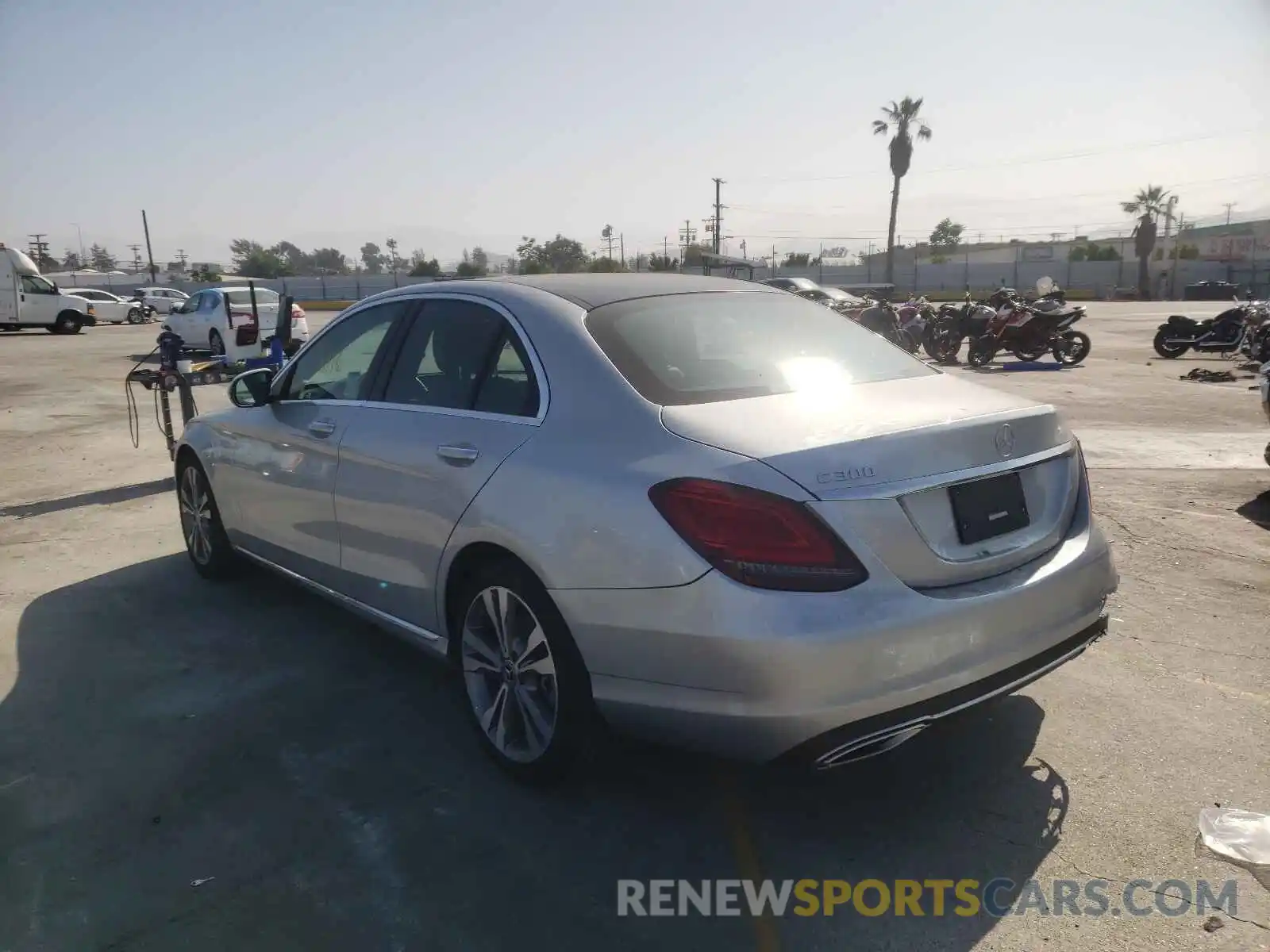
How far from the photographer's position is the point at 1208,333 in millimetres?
17703

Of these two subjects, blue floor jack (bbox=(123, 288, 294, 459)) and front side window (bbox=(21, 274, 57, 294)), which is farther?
front side window (bbox=(21, 274, 57, 294))

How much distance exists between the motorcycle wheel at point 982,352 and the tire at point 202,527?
14.8 meters

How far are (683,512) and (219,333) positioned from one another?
22589mm

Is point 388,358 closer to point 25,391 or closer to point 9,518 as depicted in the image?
point 9,518

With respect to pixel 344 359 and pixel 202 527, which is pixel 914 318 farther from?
pixel 344 359

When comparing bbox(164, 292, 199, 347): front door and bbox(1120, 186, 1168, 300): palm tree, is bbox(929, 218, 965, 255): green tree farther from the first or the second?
bbox(164, 292, 199, 347): front door

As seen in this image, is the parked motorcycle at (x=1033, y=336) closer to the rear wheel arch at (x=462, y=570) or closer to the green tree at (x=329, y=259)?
the rear wheel arch at (x=462, y=570)

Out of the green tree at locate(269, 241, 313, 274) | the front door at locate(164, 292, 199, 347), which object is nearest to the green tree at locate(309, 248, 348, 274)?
the green tree at locate(269, 241, 313, 274)

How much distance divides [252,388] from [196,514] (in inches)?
48.3

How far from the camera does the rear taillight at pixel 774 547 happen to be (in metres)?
2.40

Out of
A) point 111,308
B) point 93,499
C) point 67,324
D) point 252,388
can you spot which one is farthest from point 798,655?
point 111,308

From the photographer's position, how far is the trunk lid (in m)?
2.46

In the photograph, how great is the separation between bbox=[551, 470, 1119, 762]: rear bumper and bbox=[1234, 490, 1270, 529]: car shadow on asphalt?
425 centimetres

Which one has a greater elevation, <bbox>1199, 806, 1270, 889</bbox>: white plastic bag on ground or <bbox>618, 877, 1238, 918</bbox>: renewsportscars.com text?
<bbox>1199, 806, 1270, 889</bbox>: white plastic bag on ground
